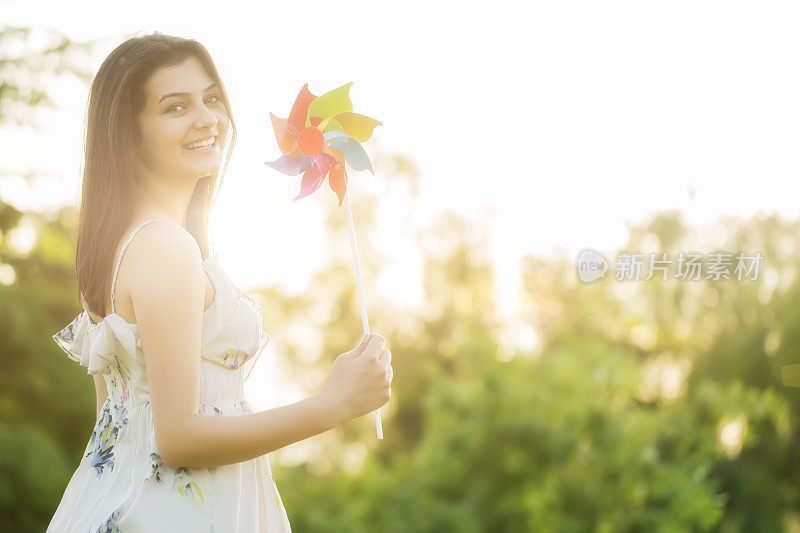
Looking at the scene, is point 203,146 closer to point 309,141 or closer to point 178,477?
point 309,141

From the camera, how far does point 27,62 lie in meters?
5.63

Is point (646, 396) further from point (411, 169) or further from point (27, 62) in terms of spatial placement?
point (27, 62)

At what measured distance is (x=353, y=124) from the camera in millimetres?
1615

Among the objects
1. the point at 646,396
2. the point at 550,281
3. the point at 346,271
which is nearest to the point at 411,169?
the point at 346,271

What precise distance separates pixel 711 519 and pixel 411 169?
740 centimetres

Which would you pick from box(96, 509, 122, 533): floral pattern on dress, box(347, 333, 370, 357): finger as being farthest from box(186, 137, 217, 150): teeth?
box(96, 509, 122, 533): floral pattern on dress

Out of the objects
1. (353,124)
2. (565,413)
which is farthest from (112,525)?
(565,413)

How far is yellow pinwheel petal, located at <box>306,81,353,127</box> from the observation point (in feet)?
5.20

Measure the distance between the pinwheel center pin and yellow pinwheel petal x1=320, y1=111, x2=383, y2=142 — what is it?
1.2 inches

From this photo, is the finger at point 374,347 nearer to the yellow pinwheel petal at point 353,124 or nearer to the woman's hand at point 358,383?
the woman's hand at point 358,383

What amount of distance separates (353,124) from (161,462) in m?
0.70

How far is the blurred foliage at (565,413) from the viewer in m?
5.98
